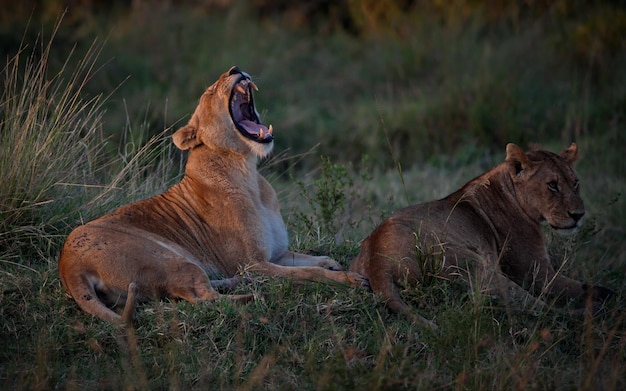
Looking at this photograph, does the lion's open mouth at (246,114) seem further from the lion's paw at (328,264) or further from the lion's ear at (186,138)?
the lion's paw at (328,264)

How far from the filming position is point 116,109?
34.1 ft

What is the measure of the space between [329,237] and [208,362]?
1929 mm

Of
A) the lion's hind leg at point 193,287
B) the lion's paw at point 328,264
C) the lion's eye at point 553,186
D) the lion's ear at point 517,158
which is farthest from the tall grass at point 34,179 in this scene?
the lion's eye at point 553,186

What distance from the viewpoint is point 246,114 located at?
5879 mm

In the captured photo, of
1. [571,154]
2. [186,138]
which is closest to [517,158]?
[571,154]

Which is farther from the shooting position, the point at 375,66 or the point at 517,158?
the point at 375,66

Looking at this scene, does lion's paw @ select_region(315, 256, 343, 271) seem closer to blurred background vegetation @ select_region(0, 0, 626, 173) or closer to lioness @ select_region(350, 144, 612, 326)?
lioness @ select_region(350, 144, 612, 326)

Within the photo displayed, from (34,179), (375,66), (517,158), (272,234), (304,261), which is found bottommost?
(375,66)

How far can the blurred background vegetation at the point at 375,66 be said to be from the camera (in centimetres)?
993

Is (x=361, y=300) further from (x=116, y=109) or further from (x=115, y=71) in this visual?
(x=115, y=71)

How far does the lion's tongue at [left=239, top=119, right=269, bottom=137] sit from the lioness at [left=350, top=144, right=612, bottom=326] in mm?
1013

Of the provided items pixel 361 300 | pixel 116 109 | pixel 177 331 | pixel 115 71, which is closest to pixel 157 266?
pixel 177 331

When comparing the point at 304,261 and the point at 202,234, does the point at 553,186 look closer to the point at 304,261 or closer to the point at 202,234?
the point at 304,261

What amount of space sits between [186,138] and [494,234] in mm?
1974
